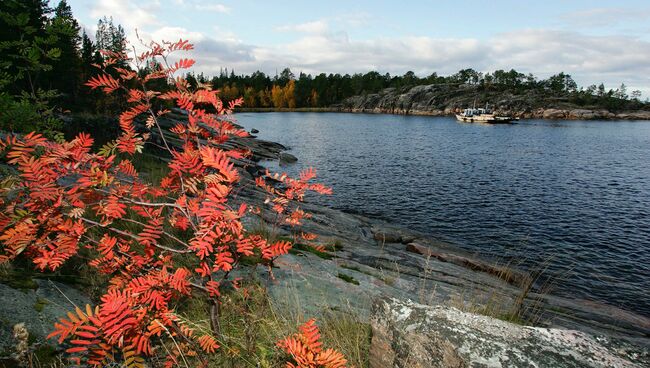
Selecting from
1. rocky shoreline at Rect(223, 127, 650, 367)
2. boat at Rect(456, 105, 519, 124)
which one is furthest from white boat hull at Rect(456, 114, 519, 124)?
rocky shoreline at Rect(223, 127, 650, 367)

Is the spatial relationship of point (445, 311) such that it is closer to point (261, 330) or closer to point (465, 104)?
point (261, 330)

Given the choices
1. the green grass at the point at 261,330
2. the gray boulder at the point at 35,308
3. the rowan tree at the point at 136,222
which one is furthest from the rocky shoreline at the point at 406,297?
the rowan tree at the point at 136,222

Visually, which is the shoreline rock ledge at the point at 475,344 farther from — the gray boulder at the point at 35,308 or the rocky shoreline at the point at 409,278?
the gray boulder at the point at 35,308

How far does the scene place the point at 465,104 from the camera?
128750mm

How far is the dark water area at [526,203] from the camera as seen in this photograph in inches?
524

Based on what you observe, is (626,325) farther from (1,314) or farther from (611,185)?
(611,185)

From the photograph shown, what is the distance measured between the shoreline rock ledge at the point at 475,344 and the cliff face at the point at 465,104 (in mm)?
133928

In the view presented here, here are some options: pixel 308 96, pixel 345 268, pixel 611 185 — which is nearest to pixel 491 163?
pixel 611 185

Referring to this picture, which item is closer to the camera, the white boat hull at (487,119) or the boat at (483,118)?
the white boat hull at (487,119)

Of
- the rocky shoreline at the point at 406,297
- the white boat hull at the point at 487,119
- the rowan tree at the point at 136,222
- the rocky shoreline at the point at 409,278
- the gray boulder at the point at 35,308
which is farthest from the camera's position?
the white boat hull at the point at 487,119

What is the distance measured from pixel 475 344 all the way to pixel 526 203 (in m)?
21.8

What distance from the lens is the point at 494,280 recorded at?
10.7 metres

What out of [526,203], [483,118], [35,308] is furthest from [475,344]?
[483,118]

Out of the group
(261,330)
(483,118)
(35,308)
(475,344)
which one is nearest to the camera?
(475,344)
